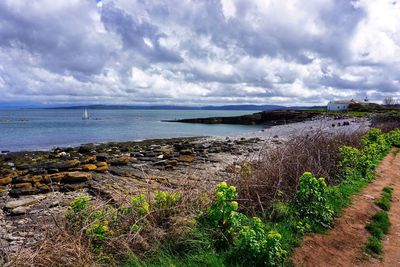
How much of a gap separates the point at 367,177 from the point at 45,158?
21286 mm

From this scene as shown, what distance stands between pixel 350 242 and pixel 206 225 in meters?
2.77

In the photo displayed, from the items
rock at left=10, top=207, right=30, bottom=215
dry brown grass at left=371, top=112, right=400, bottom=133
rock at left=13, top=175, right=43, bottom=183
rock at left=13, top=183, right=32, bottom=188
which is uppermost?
dry brown grass at left=371, top=112, right=400, bottom=133

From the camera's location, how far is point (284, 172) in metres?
8.62

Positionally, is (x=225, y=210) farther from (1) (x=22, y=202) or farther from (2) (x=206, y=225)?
(1) (x=22, y=202)

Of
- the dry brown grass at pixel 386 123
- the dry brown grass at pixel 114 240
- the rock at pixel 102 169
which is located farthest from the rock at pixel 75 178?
the dry brown grass at pixel 386 123

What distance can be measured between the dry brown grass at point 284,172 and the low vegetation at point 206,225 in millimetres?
34

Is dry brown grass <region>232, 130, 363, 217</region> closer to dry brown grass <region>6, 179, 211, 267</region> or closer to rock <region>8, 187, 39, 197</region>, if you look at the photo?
dry brown grass <region>6, 179, 211, 267</region>

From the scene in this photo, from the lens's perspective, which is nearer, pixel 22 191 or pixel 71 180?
pixel 22 191

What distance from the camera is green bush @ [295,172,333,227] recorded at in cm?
677

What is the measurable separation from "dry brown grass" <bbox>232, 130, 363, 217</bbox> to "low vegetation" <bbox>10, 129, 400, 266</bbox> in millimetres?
34

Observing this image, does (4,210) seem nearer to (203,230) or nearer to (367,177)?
(203,230)

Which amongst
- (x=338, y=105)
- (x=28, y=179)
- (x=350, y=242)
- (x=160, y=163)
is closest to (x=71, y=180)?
(x=28, y=179)

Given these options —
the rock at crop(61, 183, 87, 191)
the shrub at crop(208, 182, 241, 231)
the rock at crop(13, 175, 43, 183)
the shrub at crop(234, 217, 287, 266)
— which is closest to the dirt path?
the shrub at crop(234, 217, 287, 266)

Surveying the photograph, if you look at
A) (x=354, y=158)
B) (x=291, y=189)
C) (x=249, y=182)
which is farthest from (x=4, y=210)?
(x=354, y=158)
